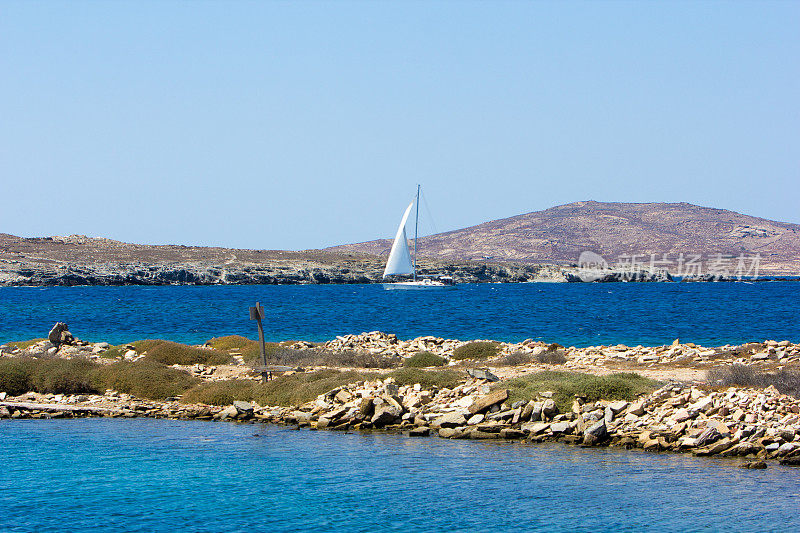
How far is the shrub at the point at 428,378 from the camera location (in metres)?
18.5

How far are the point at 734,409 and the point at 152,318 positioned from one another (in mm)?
47598

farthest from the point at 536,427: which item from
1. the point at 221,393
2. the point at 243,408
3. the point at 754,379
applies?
the point at 221,393

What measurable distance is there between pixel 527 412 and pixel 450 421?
160cm

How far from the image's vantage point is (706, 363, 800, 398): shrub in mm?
16297

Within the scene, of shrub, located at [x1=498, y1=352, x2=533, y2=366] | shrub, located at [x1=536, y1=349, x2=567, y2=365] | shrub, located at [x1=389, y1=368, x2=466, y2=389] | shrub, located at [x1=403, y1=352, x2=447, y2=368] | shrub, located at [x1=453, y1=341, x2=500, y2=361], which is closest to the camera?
shrub, located at [x1=389, y1=368, x2=466, y2=389]

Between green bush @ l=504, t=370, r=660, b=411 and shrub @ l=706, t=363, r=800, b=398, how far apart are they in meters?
1.93

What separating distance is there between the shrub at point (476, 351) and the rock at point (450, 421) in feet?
30.7

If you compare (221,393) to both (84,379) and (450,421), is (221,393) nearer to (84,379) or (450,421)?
(84,379)

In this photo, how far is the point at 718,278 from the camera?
654 feet

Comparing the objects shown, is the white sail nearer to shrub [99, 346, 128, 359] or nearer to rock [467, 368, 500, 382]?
shrub [99, 346, 128, 359]

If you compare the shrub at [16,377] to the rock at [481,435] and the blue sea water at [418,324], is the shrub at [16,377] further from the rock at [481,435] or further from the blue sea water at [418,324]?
the blue sea water at [418,324]

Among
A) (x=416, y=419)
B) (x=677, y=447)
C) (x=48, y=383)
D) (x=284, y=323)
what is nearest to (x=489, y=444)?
(x=416, y=419)

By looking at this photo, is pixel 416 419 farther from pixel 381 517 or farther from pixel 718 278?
pixel 718 278

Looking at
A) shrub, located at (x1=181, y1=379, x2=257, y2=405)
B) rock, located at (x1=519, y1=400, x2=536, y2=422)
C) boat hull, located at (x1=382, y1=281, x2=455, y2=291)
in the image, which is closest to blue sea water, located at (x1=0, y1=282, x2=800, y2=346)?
shrub, located at (x1=181, y1=379, x2=257, y2=405)
